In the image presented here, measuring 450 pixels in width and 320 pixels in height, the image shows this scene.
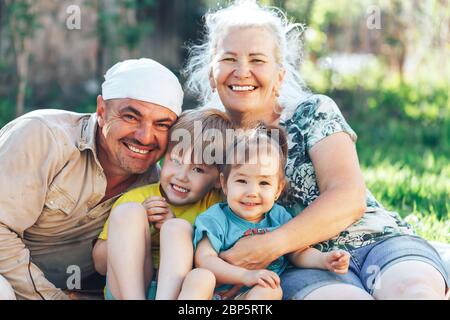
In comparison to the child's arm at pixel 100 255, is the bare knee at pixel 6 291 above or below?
below

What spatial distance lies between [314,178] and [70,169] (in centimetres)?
108

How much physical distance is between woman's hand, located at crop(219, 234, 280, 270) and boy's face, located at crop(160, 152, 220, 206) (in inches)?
14.5

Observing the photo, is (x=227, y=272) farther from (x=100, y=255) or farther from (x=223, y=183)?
(x=100, y=255)

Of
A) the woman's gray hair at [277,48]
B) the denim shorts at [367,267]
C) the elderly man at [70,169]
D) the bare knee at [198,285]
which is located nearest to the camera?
the bare knee at [198,285]

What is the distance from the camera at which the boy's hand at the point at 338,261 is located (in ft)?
10.2

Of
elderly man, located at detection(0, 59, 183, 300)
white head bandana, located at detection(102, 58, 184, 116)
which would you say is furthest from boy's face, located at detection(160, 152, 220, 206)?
white head bandana, located at detection(102, 58, 184, 116)

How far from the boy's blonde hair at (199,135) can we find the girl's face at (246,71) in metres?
0.19

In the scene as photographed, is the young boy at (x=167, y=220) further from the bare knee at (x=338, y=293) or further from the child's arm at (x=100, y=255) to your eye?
the bare knee at (x=338, y=293)

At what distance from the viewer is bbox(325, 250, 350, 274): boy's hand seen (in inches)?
122

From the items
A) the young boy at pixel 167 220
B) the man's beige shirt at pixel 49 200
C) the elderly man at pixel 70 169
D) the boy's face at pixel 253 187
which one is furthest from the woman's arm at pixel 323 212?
the man's beige shirt at pixel 49 200

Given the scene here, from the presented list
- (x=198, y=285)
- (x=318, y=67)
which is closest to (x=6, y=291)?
(x=198, y=285)

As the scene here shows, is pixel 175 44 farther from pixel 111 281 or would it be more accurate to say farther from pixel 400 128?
pixel 111 281

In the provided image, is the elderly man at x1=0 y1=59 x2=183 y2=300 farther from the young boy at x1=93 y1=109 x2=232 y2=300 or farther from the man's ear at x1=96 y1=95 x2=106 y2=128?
the young boy at x1=93 y1=109 x2=232 y2=300
